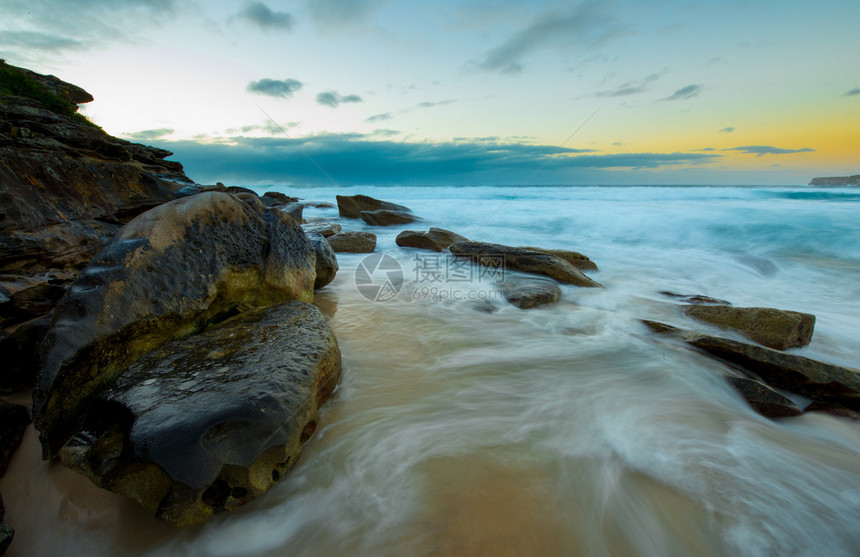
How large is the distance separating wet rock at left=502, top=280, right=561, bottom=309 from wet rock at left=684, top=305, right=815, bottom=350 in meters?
1.84

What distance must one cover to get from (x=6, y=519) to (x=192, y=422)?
0.96 m

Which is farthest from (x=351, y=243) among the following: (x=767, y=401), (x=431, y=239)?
(x=767, y=401)

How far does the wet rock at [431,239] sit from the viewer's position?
8.28m

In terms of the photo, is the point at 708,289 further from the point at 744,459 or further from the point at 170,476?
A: the point at 170,476

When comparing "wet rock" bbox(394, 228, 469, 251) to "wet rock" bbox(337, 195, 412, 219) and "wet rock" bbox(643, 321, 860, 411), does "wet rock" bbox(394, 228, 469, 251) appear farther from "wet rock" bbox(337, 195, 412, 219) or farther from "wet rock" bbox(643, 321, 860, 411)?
"wet rock" bbox(337, 195, 412, 219)

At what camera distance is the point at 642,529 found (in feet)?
5.55

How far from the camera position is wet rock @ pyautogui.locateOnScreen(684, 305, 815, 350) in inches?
139

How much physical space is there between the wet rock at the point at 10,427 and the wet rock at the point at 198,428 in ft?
1.63

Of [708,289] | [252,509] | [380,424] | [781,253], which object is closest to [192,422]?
[252,509]

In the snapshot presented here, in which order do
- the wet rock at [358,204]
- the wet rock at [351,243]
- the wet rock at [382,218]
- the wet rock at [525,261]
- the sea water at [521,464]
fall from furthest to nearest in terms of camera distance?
the wet rock at [358,204]
the wet rock at [382,218]
the wet rock at [351,243]
the wet rock at [525,261]
the sea water at [521,464]

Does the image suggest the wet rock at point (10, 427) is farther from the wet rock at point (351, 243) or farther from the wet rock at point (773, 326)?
the wet rock at point (351, 243)

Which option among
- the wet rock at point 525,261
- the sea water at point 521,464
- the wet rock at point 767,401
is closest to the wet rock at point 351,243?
the wet rock at point 525,261

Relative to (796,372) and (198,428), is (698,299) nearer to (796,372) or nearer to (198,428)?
(796,372)

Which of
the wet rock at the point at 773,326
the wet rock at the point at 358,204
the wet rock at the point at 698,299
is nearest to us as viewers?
the wet rock at the point at 773,326
